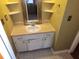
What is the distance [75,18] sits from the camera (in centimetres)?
219

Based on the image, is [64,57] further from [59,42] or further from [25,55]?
[25,55]

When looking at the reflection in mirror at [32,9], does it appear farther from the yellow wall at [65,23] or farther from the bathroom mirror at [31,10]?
the yellow wall at [65,23]

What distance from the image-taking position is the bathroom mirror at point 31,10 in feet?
8.17

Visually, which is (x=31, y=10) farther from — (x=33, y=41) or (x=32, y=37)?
(x=33, y=41)

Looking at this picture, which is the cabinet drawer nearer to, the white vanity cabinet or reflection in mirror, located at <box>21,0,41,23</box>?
the white vanity cabinet

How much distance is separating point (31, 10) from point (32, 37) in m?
0.64

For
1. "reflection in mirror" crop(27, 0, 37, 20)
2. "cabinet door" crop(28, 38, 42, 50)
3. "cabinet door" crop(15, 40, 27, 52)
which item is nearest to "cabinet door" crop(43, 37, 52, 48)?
"cabinet door" crop(28, 38, 42, 50)

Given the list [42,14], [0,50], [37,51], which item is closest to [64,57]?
[37,51]

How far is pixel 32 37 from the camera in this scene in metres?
2.54

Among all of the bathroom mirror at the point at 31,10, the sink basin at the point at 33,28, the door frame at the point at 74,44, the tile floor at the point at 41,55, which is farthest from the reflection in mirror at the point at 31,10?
the door frame at the point at 74,44

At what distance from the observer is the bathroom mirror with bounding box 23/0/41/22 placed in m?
2.49

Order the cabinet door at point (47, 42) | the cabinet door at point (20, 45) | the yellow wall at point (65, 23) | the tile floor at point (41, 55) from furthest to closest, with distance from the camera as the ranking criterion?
the tile floor at point (41, 55) → the cabinet door at point (47, 42) → the cabinet door at point (20, 45) → the yellow wall at point (65, 23)

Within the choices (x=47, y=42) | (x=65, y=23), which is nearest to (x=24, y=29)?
(x=47, y=42)

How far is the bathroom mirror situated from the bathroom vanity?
234 millimetres
